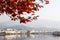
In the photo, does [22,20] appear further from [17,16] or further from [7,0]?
[7,0]

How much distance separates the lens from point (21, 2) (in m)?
6.16

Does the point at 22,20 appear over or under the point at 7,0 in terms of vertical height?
under

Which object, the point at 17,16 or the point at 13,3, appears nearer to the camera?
the point at 13,3

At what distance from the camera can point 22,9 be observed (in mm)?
6176

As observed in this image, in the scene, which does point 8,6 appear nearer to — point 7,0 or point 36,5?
point 7,0

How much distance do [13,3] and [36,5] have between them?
0.63 metres

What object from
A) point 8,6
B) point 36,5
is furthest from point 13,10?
point 36,5

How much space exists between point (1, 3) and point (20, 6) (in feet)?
1.31

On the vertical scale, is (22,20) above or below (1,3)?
below

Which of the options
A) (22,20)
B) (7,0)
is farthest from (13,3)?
(22,20)

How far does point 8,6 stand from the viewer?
20.3ft

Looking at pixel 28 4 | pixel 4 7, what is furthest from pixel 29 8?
pixel 4 7

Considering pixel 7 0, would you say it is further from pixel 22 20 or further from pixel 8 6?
pixel 22 20

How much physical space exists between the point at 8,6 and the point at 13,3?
0.50 feet
